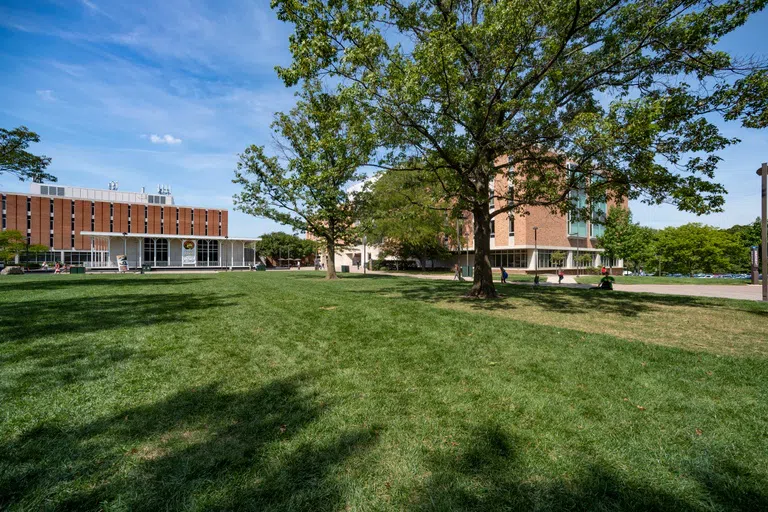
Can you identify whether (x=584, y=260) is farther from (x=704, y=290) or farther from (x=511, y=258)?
(x=704, y=290)

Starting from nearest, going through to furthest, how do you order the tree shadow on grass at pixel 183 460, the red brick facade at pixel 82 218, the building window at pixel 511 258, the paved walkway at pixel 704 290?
the tree shadow on grass at pixel 183 460 → the paved walkway at pixel 704 290 → the building window at pixel 511 258 → the red brick facade at pixel 82 218

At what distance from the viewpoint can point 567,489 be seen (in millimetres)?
2584

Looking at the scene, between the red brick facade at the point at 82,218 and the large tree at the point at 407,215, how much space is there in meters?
49.9

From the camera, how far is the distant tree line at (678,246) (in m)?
56.6

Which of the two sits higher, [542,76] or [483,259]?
Answer: [542,76]

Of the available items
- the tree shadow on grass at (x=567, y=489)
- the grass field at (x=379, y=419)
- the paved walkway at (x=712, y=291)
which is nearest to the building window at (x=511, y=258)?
the paved walkway at (x=712, y=291)

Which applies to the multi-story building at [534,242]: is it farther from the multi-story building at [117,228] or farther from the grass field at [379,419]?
the grass field at [379,419]

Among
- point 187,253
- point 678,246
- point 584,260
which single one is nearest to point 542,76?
point 584,260

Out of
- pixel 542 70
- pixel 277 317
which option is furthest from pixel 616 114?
pixel 277 317

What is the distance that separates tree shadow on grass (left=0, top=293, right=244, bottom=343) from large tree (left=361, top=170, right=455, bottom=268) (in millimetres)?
8510

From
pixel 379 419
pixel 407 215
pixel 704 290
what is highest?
pixel 407 215

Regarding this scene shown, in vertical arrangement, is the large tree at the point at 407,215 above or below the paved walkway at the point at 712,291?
above

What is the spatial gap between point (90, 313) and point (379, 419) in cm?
949

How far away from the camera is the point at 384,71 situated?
33.9 ft
